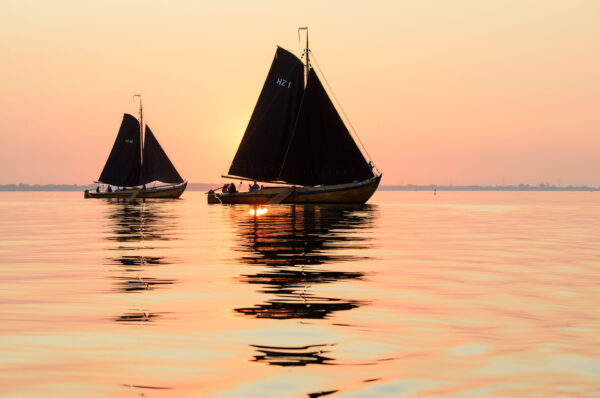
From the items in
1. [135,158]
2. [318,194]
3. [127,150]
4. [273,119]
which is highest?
[273,119]

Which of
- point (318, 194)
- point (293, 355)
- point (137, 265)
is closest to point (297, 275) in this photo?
point (137, 265)

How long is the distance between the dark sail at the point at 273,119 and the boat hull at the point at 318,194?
2.11 metres

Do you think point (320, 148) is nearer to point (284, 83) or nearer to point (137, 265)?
point (284, 83)

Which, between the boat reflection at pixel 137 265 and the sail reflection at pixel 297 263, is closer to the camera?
the boat reflection at pixel 137 265

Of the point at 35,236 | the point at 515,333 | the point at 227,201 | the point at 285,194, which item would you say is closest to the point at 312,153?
the point at 285,194

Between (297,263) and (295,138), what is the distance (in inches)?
2188

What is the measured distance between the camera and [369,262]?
22891mm

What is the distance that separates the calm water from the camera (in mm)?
8641

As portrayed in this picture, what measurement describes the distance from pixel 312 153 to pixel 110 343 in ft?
221

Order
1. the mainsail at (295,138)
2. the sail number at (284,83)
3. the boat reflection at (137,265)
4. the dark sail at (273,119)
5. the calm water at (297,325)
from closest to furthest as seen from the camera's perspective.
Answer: the calm water at (297,325) < the boat reflection at (137,265) < the mainsail at (295,138) < the dark sail at (273,119) < the sail number at (284,83)

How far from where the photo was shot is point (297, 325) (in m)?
12.0

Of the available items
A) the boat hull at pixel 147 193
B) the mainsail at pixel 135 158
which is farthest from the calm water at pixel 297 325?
the boat hull at pixel 147 193

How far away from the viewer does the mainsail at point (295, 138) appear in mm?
76688

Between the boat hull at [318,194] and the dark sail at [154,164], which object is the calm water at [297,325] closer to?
the boat hull at [318,194]
